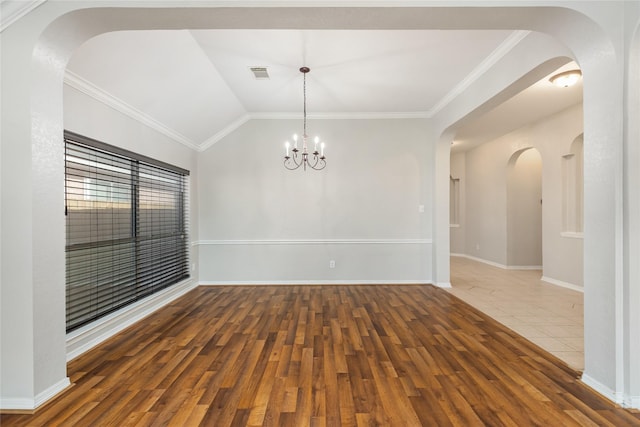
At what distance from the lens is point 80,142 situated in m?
2.68

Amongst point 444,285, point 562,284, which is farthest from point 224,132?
point 562,284

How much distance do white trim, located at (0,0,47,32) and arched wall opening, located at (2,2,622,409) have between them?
0.07 metres

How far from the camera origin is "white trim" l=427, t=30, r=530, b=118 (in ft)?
9.23

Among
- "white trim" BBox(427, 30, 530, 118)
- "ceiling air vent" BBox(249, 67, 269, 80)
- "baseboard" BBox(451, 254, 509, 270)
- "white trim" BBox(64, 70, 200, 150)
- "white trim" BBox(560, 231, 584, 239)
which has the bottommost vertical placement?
"baseboard" BBox(451, 254, 509, 270)

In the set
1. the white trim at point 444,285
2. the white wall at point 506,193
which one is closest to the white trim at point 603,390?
the white trim at point 444,285

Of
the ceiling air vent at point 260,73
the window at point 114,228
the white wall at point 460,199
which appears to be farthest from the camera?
the white wall at point 460,199

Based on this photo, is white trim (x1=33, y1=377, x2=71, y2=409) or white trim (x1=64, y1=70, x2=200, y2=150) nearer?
white trim (x1=33, y1=377, x2=71, y2=409)

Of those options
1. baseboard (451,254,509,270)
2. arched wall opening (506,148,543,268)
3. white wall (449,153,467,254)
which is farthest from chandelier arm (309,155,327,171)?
white wall (449,153,467,254)

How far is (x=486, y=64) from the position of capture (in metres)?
3.31

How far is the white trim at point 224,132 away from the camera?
511 centimetres

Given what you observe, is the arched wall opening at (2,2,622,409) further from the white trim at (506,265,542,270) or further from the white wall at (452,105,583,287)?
the white trim at (506,265,542,270)

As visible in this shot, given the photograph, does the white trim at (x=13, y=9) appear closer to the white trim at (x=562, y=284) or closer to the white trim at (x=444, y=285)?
the white trim at (x=444, y=285)

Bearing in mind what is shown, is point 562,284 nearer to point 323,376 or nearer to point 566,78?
point 566,78

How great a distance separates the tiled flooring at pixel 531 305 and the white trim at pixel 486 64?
281 centimetres
